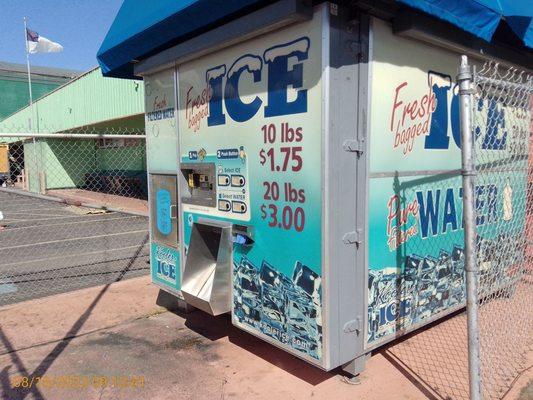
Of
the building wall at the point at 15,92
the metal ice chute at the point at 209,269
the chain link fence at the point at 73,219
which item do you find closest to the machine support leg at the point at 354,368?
the metal ice chute at the point at 209,269

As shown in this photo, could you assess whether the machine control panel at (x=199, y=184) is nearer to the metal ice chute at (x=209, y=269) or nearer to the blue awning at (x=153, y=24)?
the metal ice chute at (x=209, y=269)

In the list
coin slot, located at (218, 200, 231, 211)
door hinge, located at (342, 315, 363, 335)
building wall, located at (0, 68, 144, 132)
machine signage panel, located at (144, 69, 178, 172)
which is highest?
building wall, located at (0, 68, 144, 132)

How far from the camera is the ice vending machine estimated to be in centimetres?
296

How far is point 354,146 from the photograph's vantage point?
3.03 meters

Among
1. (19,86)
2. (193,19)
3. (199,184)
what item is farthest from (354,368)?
(19,86)

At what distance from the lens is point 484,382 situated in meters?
3.21

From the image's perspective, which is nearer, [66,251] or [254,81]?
[254,81]

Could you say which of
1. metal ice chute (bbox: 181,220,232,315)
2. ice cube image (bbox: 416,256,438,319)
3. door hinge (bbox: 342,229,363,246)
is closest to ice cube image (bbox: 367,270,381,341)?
door hinge (bbox: 342,229,363,246)

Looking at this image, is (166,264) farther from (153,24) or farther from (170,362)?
(153,24)

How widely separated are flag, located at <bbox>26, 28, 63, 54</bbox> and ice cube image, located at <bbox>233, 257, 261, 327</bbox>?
2622cm

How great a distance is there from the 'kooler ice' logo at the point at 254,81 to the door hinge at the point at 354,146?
1.26 feet

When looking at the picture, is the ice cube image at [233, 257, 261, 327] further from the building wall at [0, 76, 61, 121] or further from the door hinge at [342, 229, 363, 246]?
the building wall at [0, 76, 61, 121]

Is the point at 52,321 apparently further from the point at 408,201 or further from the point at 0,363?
the point at 408,201

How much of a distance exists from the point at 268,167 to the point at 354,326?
1359mm
